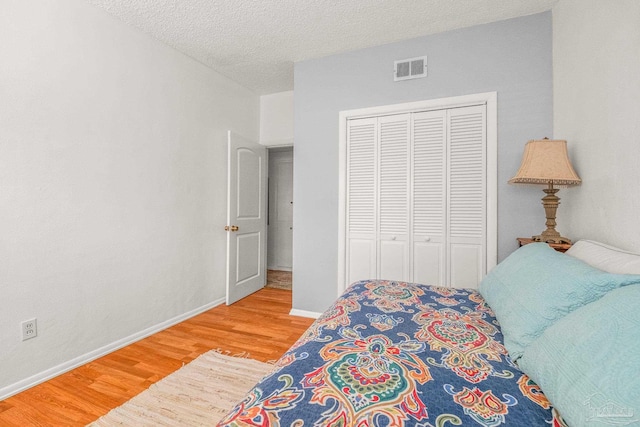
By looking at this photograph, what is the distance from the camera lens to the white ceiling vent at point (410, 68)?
2.76 metres

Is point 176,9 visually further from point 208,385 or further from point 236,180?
point 208,385

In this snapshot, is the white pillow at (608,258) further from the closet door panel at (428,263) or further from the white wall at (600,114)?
the closet door panel at (428,263)

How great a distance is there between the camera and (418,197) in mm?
2799

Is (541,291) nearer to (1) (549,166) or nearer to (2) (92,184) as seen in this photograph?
(1) (549,166)

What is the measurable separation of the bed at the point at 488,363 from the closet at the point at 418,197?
4.58 ft

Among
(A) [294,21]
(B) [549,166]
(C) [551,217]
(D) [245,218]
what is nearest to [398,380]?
(B) [549,166]

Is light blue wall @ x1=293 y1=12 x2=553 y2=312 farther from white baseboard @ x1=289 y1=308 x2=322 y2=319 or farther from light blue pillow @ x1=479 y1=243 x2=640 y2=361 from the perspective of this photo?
light blue pillow @ x1=479 y1=243 x2=640 y2=361

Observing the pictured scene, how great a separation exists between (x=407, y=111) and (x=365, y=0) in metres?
0.98

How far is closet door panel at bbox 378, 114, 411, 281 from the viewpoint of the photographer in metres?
2.84

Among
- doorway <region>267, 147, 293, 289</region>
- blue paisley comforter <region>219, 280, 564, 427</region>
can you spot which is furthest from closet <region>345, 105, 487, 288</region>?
doorway <region>267, 147, 293, 289</region>

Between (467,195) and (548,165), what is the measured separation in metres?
0.75

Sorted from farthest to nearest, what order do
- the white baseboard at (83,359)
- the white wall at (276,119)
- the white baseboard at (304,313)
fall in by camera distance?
the white wall at (276,119), the white baseboard at (304,313), the white baseboard at (83,359)

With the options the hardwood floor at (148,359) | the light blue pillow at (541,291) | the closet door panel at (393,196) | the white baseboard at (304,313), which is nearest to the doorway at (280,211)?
the hardwood floor at (148,359)

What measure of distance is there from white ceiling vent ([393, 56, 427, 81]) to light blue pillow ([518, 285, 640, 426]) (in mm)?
2481
